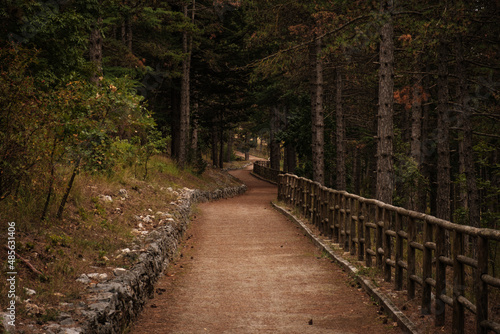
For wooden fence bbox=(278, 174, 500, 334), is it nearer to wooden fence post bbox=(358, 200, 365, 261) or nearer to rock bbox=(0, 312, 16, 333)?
wooden fence post bbox=(358, 200, 365, 261)

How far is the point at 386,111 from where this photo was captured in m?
11.2

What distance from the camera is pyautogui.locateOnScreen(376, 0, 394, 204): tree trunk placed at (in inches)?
434

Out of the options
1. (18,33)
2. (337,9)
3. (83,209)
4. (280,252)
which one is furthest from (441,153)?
(18,33)

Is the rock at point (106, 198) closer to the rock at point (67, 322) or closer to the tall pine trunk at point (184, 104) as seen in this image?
the rock at point (67, 322)

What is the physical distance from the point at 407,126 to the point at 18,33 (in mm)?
19250

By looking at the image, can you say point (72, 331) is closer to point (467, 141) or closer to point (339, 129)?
point (467, 141)

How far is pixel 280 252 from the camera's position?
11086 mm

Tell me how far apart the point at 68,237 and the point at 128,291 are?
1400 millimetres

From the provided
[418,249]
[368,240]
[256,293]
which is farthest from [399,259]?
[256,293]

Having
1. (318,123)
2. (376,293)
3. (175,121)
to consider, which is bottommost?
(376,293)

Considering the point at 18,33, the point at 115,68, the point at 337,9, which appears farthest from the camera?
the point at 115,68

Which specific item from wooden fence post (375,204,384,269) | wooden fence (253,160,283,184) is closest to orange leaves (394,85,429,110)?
wooden fence post (375,204,384,269)

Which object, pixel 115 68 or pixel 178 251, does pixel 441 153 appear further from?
pixel 115 68

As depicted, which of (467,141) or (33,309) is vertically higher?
(467,141)
